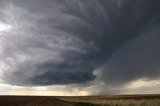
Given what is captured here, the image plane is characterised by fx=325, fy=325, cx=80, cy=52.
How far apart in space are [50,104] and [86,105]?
26.0 feet

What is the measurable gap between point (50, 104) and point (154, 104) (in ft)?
74.7

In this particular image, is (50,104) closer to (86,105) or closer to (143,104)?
(86,105)

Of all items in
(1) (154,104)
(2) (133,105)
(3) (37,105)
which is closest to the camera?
(1) (154,104)

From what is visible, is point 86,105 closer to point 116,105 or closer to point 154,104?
point 116,105

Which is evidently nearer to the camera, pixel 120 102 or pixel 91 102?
pixel 120 102

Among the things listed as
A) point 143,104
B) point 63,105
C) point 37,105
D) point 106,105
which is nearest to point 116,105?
point 106,105

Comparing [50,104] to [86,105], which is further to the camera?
[50,104]

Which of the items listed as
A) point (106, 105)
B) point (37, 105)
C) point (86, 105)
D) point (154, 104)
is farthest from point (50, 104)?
point (154, 104)

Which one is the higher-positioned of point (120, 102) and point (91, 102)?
Result: point (91, 102)

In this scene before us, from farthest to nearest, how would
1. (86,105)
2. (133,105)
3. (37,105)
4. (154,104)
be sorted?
(37,105) < (86,105) < (133,105) < (154,104)

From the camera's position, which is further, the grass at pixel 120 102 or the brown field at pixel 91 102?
the brown field at pixel 91 102

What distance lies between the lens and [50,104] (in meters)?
56.9

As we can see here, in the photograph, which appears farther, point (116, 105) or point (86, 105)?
point (86, 105)

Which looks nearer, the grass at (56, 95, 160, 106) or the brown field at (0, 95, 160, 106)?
the grass at (56, 95, 160, 106)
